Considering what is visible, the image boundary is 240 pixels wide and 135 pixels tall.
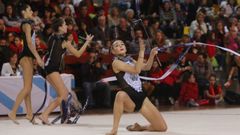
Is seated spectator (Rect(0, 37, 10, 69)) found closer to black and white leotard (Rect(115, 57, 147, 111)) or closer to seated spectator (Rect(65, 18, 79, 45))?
seated spectator (Rect(65, 18, 79, 45))

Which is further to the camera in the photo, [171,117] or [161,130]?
[171,117]

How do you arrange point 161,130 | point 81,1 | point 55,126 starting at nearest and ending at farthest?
point 161,130 < point 55,126 < point 81,1

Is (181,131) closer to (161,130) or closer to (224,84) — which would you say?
(161,130)

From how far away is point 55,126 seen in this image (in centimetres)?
799

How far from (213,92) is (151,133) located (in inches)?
228

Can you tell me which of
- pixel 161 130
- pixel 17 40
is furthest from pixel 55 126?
pixel 17 40

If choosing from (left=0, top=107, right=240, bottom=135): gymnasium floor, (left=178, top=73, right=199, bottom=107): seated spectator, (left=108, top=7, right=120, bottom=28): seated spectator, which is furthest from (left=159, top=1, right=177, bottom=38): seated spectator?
(left=0, top=107, right=240, bottom=135): gymnasium floor

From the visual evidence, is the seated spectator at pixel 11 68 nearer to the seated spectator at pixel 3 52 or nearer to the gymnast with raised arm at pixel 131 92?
the seated spectator at pixel 3 52

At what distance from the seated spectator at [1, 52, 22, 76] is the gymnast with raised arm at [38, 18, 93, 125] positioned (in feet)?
9.37

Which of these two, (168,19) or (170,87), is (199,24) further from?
(170,87)

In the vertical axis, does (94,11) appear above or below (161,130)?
above

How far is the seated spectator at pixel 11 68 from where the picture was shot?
10.9 meters

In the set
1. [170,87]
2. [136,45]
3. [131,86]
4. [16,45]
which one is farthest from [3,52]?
[131,86]

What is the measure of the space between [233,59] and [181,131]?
6.24 metres
